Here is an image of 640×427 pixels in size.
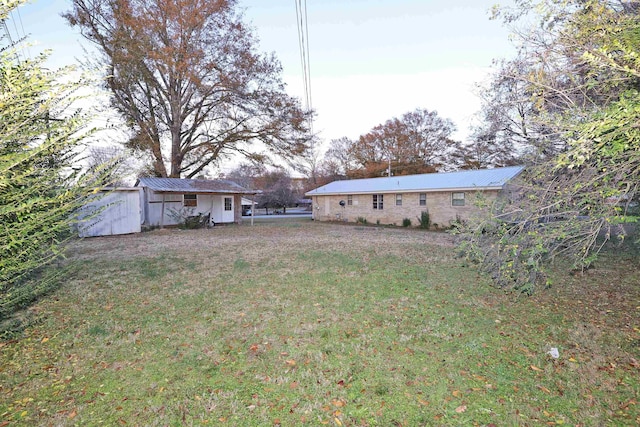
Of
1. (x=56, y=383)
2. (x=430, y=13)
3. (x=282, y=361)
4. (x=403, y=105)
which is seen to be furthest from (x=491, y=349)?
(x=403, y=105)

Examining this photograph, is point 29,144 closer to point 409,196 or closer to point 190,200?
point 190,200

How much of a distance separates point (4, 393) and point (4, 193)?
6.00 ft

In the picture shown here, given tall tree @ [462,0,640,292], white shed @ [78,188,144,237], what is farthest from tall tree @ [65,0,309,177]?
tall tree @ [462,0,640,292]

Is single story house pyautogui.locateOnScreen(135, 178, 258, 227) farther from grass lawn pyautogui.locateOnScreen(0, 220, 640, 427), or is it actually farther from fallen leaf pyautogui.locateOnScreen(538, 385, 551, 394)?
fallen leaf pyautogui.locateOnScreen(538, 385, 551, 394)

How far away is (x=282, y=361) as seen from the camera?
334cm

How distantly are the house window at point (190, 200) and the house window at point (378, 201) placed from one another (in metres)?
11.4

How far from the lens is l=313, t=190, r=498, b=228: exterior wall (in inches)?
652

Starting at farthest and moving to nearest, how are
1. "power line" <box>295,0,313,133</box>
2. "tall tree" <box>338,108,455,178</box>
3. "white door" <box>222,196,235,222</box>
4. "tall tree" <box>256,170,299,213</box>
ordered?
"tall tree" <box>256,170,299,213</box> < "tall tree" <box>338,108,455,178</box> < "white door" <box>222,196,235,222</box> < "power line" <box>295,0,313,133</box>

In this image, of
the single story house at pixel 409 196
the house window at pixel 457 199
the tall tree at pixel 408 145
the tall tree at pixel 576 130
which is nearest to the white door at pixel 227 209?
the single story house at pixel 409 196

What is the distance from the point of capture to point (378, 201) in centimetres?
2034

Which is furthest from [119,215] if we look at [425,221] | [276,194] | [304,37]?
[276,194]

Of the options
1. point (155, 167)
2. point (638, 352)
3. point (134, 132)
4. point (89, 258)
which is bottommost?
point (638, 352)

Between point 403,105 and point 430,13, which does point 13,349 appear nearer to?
point 430,13

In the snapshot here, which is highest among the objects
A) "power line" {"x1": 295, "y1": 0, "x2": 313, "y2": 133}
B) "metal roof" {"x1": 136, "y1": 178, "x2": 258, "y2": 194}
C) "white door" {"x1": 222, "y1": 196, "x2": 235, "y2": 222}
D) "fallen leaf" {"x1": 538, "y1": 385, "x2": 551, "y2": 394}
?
"power line" {"x1": 295, "y1": 0, "x2": 313, "y2": 133}
